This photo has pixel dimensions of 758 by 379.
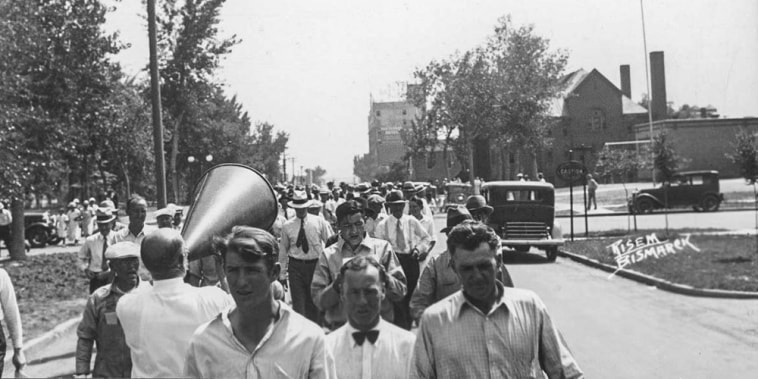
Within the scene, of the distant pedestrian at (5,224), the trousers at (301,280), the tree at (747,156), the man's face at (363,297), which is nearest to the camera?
the man's face at (363,297)

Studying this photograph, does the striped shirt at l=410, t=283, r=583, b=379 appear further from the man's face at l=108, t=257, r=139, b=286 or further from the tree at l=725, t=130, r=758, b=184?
the tree at l=725, t=130, r=758, b=184

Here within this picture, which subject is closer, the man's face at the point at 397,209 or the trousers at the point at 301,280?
the trousers at the point at 301,280

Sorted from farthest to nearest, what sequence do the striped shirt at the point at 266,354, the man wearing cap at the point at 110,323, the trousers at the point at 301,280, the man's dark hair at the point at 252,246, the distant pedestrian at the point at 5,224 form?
1. the distant pedestrian at the point at 5,224
2. the trousers at the point at 301,280
3. the man wearing cap at the point at 110,323
4. the man's dark hair at the point at 252,246
5. the striped shirt at the point at 266,354

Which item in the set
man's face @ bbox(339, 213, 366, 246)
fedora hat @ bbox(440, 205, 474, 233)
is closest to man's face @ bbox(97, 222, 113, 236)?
man's face @ bbox(339, 213, 366, 246)

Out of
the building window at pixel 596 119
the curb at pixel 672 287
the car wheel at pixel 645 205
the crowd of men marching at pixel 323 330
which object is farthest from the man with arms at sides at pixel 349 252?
the building window at pixel 596 119

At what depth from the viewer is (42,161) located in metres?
16.8

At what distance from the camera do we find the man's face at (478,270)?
3105 millimetres

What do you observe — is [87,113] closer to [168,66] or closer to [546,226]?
[546,226]

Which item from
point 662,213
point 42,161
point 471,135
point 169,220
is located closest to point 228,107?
point 471,135

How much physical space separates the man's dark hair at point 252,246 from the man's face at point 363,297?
1.41ft

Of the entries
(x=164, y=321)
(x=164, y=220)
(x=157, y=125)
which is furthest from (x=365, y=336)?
(x=157, y=125)

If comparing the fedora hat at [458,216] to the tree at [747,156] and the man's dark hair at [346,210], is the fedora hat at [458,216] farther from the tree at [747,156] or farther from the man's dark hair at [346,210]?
the tree at [747,156]

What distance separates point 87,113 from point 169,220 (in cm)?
1399

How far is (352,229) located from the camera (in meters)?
5.84
